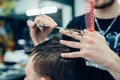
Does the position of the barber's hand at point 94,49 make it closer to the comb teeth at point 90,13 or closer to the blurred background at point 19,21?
the comb teeth at point 90,13

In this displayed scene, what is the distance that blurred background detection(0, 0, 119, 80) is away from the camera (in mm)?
3967

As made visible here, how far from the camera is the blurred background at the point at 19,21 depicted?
3.97m

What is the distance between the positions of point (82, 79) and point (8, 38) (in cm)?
344

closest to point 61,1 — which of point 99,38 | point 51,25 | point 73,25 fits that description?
point 73,25

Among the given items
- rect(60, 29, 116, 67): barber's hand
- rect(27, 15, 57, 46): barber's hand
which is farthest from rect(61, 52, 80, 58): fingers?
rect(27, 15, 57, 46): barber's hand

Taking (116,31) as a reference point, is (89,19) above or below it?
above

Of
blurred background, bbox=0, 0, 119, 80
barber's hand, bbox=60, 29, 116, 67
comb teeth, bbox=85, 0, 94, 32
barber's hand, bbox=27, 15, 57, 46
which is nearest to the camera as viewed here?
barber's hand, bbox=60, 29, 116, 67

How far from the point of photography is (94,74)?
50.4 inches

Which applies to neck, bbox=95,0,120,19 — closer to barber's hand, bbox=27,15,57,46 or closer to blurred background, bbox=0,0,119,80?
barber's hand, bbox=27,15,57,46

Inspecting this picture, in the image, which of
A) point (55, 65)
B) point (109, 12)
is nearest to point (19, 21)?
point (109, 12)

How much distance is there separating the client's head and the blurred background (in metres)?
2.60

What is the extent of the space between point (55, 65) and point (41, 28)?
0.33 metres

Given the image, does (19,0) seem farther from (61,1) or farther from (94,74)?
(94,74)

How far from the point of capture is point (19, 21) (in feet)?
15.9
